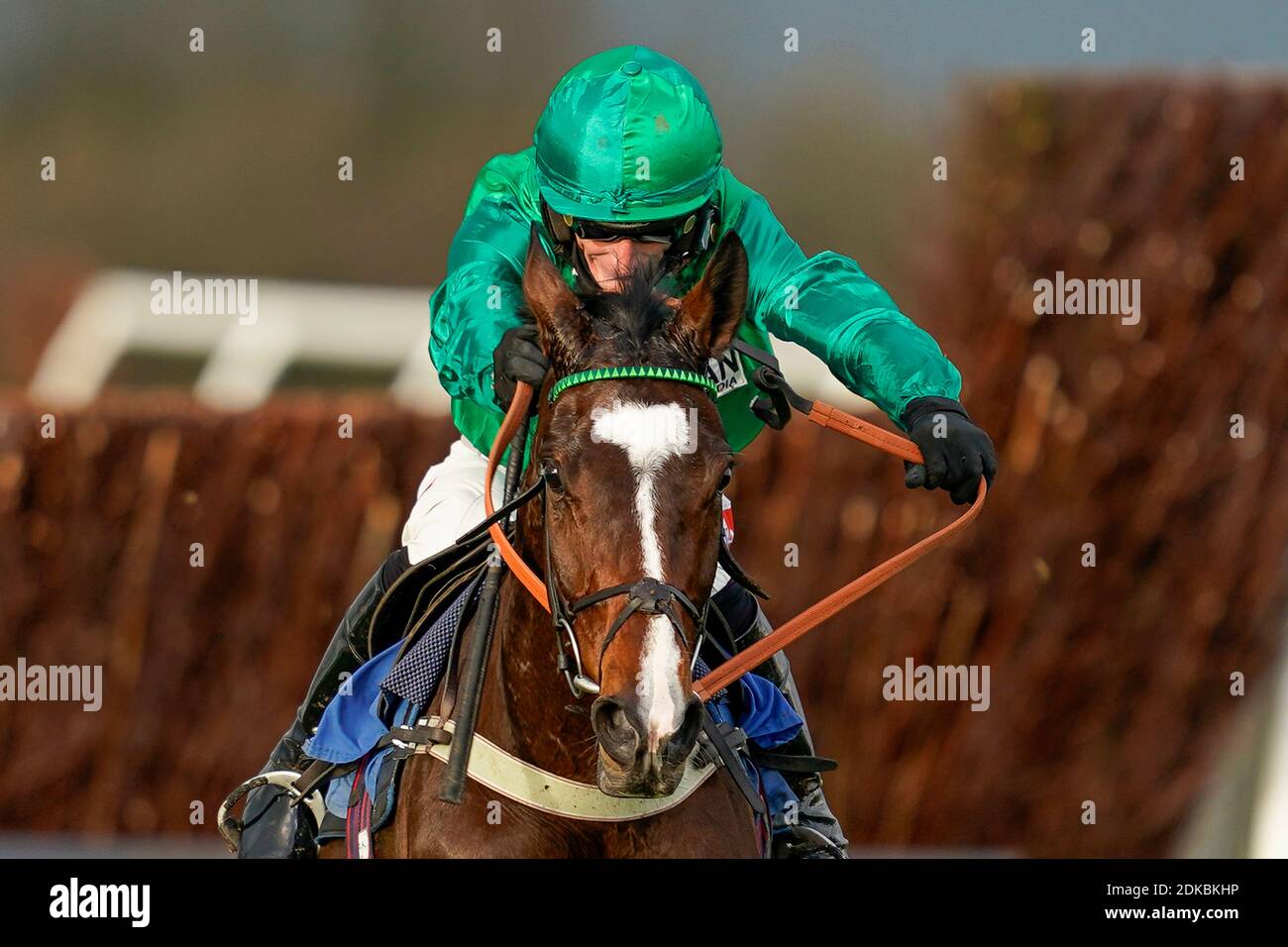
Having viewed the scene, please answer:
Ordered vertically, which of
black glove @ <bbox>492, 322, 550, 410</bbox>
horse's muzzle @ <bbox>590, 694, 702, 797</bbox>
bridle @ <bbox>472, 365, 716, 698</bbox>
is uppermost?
black glove @ <bbox>492, 322, 550, 410</bbox>

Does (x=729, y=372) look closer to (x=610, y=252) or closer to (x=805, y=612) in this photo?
(x=610, y=252)

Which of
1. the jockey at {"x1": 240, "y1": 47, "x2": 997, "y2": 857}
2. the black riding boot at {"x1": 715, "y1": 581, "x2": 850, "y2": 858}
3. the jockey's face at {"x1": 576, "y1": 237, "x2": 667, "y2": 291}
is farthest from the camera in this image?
the black riding boot at {"x1": 715, "y1": 581, "x2": 850, "y2": 858}

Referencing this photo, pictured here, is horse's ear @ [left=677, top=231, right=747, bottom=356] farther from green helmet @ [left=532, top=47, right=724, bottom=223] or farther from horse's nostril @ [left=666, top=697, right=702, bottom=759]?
horse's nostril @ [left=666, top=697, right=702, bottom=759]

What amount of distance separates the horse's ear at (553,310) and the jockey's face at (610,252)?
0.40m

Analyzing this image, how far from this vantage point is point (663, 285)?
3604 millimetres

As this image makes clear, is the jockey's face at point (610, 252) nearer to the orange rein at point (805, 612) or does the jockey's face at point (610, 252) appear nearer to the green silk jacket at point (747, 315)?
the green silk jacket at point (747, 315)

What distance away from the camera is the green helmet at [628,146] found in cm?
401

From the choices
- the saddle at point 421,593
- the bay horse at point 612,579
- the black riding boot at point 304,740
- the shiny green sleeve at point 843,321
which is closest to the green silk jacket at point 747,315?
the shiny green sleeve at point 843,321

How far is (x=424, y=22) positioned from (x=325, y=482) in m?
15.4

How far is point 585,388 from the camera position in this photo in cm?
340

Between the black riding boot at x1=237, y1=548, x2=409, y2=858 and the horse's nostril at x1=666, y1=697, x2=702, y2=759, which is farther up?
the horse's nostril at x1=666, y1=697, x2=702, y2=759

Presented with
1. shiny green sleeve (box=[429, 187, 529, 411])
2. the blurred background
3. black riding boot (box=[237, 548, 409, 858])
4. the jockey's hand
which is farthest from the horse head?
the blurred background

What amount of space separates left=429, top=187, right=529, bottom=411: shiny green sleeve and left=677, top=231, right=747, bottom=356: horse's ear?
16.8 inches

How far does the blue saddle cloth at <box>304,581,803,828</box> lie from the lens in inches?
157
